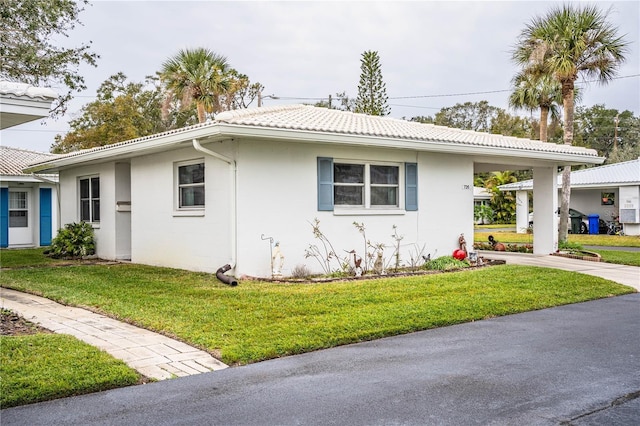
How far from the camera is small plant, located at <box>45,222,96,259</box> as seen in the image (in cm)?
1550

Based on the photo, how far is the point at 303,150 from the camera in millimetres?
11117

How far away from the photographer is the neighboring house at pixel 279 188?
413 inches

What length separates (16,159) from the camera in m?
21.7

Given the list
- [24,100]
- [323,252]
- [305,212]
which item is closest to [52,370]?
[24,100]

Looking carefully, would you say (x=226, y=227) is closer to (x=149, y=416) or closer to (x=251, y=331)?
(x=251, y=331)

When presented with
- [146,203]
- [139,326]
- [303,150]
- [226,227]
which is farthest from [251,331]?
[146,203]

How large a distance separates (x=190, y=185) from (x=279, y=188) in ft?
7.47

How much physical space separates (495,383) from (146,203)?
1033 centimetres

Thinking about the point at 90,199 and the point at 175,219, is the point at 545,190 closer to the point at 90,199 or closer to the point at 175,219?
the point at 175,219

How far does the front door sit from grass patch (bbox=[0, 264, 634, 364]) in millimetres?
8880

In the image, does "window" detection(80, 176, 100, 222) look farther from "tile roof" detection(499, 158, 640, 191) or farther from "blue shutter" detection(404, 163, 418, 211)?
"tile roof" detection(499, 158, 640, 191)

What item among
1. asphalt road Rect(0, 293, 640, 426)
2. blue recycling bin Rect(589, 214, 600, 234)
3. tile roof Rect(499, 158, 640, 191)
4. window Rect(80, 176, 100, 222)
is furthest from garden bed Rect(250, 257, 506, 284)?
blue recycling bin Rect(589, 214, 600, 234)

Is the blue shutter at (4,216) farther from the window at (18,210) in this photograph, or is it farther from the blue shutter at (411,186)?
the blue shutter at (411,186)

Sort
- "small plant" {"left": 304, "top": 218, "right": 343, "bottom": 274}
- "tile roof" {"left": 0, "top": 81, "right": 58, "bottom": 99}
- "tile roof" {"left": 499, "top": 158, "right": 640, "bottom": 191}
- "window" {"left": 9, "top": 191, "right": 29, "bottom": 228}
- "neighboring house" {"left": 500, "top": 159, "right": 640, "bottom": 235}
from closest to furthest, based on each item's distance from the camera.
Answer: "tile roof" {"left": 0, "top": 81, "right": 58, "bottom": 99} → "small plant" {"left": 304, "top": 218, "right": 343, "bottom": 274} → "window" {"left": 9, "top": 191, "right": 29, "bottom": 228} → "neighboring house" {"left": 500, "top": 159, "right": 640, "bottom": 235} → "tile roof" {"left": 499, "top": 158, "right": 640, "bottom": 191}
